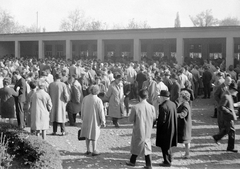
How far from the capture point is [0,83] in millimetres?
12953

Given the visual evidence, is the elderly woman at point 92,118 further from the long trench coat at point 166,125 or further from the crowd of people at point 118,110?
the long trench coat at point 166,125

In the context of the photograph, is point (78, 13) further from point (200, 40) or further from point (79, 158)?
point (79, 158)

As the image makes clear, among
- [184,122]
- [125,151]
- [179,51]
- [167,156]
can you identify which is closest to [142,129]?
[167,156]

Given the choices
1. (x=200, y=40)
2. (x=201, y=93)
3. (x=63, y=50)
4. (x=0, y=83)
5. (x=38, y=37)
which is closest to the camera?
(x=0, y=83)

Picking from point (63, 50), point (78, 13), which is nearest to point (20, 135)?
point (63, 50)

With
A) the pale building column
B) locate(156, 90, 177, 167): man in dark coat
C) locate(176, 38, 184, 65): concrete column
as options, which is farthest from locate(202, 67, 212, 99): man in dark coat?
the pale building column

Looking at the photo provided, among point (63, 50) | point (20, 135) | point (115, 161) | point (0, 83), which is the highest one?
point (63, 50)

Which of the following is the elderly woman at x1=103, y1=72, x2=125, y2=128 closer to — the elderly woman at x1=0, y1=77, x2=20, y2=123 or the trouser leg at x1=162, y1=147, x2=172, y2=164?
the elderly woman at x1=0, y1=77, x2=20, y2=123

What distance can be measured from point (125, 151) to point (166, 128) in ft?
6.01

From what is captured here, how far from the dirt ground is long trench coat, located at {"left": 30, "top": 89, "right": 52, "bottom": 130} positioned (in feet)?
2.53

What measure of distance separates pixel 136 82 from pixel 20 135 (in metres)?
9.73

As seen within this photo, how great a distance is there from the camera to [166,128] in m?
7.65

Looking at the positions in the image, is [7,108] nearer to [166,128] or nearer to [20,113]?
[20,113]

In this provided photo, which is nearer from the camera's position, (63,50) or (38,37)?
(38,37)
